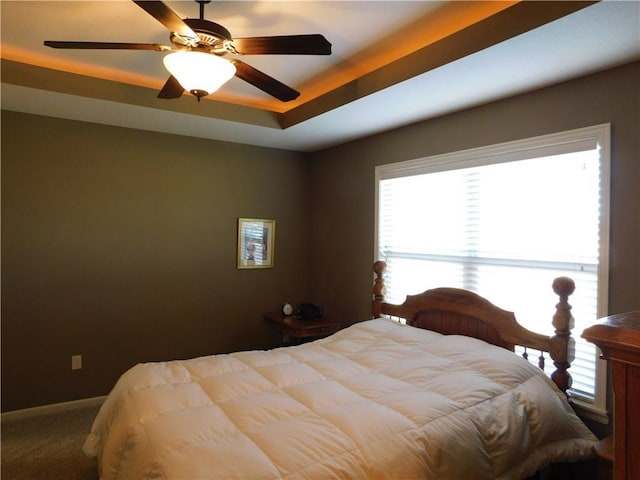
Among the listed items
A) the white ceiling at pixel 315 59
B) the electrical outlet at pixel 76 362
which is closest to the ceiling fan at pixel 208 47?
the white ceiling at pixel 315 59

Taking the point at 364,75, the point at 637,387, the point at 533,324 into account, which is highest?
the point at 364,75

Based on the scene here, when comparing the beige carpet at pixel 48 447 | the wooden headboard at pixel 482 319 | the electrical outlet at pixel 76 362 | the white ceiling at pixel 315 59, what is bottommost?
the beige carpet at pixel 48 447

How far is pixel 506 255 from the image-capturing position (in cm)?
A: 268

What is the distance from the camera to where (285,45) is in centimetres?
173

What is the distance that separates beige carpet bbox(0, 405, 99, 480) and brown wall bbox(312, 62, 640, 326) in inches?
95.5

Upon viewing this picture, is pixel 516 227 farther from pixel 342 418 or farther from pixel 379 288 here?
pixel 342 418

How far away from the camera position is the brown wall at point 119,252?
3.22 m

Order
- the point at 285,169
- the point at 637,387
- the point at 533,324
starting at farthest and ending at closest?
the point at 285,169, the point at 533,324, the point at 637,387

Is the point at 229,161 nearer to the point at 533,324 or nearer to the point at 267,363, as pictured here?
the point at 267,363

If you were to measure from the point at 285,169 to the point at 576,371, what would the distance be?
129 inches

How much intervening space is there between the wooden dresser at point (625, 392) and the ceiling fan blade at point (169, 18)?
166 centimetres

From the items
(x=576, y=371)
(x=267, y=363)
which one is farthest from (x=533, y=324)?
A: (x=267, y=363)

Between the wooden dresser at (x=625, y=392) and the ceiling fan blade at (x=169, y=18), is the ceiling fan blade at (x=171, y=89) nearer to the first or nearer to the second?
the ceiling fan blade at (x=169, y=18)

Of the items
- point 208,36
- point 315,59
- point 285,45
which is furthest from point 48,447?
point 315,59
